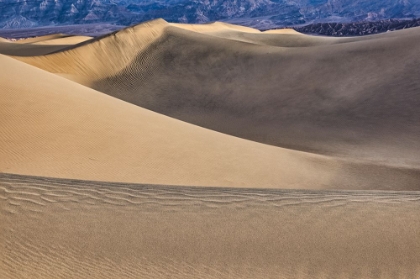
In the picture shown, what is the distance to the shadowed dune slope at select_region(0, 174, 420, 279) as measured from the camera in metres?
2.74

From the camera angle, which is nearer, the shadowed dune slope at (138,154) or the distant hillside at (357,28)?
the shadowed dune slope at (138,154)

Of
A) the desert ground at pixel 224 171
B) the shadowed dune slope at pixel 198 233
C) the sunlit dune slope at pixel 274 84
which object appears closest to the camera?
the shadowed dune slope at pixel 198 233

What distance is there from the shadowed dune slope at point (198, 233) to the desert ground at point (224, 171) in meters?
0.01

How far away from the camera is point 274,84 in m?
18.2

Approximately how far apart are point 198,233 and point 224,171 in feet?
13.2

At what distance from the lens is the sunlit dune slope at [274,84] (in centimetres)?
1215

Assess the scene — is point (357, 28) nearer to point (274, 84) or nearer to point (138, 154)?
point (274, 84)

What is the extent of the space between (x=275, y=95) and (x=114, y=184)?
44.0ft

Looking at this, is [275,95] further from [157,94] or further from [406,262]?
[406,262]

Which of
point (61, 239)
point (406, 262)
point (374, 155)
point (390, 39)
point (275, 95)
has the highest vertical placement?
point (390, 39)

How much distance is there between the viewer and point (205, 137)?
8773mm

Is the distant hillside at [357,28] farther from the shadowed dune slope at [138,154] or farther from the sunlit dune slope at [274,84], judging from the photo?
the shadowed dune slope at [138,154]

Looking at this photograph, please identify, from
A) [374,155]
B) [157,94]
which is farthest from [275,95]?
[374,155]

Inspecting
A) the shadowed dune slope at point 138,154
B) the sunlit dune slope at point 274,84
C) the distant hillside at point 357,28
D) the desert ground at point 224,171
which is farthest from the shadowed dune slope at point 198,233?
the distant hillside at point 357,28
